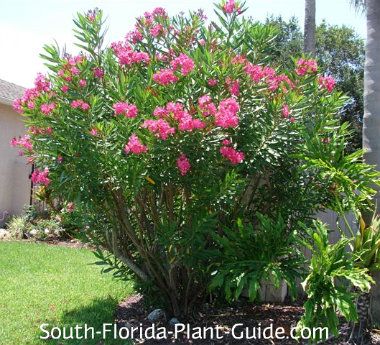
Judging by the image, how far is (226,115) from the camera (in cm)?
407

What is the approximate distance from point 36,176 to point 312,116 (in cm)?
269

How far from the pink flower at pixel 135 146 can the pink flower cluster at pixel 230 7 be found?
5.53 ft

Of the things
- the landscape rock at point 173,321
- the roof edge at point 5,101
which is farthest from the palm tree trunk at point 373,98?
the roof edge at point 5,101

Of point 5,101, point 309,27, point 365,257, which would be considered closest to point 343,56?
point 309,27

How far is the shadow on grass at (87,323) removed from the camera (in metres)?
4.78

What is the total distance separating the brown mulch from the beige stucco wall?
904cm

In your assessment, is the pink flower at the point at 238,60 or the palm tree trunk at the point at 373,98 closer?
the pink flower at the point at 238,60

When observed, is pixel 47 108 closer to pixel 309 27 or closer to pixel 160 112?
pixel 160 112

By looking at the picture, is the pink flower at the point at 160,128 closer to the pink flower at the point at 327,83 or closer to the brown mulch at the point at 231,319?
the pink flower at the point at 327,83

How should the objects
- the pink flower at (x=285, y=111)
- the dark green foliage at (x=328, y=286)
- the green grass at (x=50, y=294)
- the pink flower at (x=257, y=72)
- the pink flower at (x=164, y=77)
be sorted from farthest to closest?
1. the green grass at (x=50, y=294)
2. the pink flower at (x=257, y=72)
3. the pink flower at (x=285, y=111)
4. the pink flower at (x=164, y=77)
5. the dark green foliage at (x=328, y=286)

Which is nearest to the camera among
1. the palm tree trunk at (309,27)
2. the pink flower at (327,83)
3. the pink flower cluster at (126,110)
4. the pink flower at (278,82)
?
the pink flower cluster at (126,110)

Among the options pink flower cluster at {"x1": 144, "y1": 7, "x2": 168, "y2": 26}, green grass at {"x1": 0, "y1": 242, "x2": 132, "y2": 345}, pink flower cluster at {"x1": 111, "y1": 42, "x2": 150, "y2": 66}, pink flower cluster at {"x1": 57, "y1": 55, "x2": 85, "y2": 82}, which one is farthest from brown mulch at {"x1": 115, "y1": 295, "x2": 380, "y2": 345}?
pink flower cluster at {"x1": 144, "y1": 7, "x2": 168, "y2": 26}

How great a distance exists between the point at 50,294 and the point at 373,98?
437cm

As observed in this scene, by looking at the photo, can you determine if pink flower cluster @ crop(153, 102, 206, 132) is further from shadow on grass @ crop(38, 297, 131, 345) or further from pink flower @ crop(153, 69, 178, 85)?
shadow on grass @ crop(38, 297, 131, 345)
